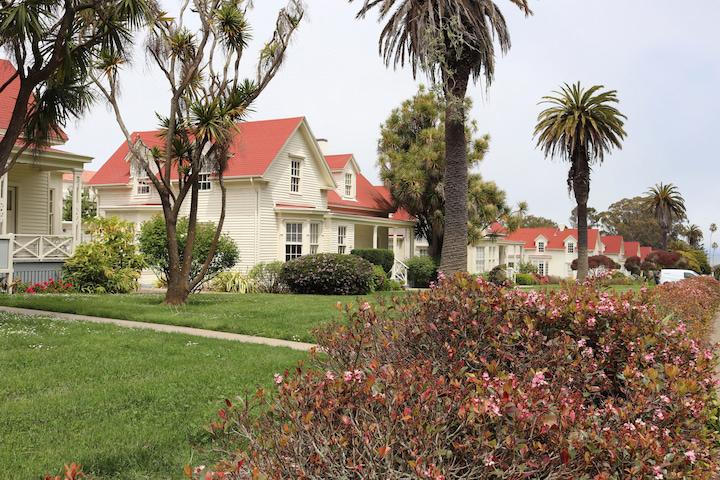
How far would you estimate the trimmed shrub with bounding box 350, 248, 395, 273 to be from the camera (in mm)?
29234

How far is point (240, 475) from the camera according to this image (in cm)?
293

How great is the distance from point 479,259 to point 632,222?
6815 centimetres

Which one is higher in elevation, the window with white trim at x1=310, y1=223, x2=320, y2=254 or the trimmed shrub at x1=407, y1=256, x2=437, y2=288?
the window with white trim at x1=310, y1=223, x2=320, y2=254

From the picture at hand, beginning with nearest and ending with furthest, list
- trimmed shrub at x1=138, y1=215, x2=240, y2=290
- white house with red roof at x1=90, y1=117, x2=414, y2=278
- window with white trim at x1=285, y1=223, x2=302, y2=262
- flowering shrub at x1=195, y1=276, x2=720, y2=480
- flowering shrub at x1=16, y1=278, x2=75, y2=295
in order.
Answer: flowering shrub at x1=195, y1=276, x2=720, y2=480 → flowering shrub at x1=16, y1=278, x2=75, y2=295 → trimmed shrub at x1=138, y1=215, x2=240, y2=290 → white house with red roof at x1=90, y1=117, x2=414, y2=278 → window with white trim at x1=285, y1=223, x2=302, y2=262

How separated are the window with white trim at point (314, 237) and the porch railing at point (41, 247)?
384 inches

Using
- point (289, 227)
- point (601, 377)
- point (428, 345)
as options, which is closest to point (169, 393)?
point (428, 345)

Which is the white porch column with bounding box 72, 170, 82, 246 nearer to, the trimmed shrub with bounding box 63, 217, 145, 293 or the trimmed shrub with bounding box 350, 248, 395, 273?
the trimmed shrub with bounding box 63, 217, 145, 293

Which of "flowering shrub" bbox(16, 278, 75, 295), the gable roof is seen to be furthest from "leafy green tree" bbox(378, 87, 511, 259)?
the gable roof

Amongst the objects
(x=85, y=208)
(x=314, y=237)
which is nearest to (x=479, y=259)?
(x=314, y=237)

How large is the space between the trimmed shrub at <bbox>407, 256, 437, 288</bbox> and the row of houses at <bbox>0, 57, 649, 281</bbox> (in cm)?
56

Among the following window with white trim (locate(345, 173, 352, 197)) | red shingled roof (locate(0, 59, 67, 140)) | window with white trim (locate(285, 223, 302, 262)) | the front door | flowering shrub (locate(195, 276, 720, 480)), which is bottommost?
flowering shrub (locate(195, 276, 720, 480))

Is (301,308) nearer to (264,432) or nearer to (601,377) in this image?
(601,377)

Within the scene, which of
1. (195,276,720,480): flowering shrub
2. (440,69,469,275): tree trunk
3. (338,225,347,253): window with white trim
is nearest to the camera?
(195,276,720,480): flowering shrub

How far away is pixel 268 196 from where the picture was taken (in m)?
26.7
